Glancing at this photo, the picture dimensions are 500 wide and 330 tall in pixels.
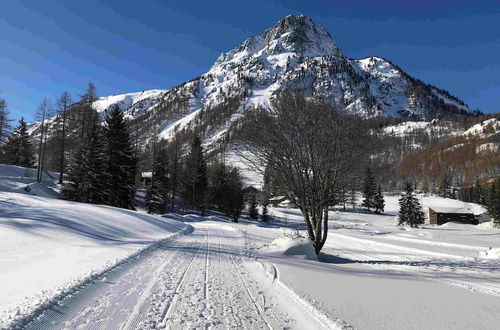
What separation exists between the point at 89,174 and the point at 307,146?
23.4m

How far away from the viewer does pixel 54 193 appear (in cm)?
3238

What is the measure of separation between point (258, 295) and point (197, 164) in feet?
169

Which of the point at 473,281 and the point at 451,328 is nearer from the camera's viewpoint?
the point at 451,328

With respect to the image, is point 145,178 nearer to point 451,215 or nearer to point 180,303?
point 180,303

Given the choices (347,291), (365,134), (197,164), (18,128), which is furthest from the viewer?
(197,164)

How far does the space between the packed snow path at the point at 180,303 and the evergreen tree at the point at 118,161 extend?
2440cm

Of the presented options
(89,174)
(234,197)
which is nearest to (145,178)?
(234,197)

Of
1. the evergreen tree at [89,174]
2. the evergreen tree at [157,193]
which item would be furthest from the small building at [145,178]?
the evergreen tree at [89,174]

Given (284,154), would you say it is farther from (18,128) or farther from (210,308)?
(18,128)

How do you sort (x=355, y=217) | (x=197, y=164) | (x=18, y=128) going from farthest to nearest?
(x=355, y=217) → (x=197, y=164) → (x=18, y=128)

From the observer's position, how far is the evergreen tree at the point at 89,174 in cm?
2820

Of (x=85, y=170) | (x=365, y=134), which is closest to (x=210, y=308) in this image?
(x=365, y=134)

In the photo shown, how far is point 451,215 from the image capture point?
261 ft

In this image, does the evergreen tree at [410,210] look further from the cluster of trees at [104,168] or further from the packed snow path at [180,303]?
the packed snow path at [180,303]
